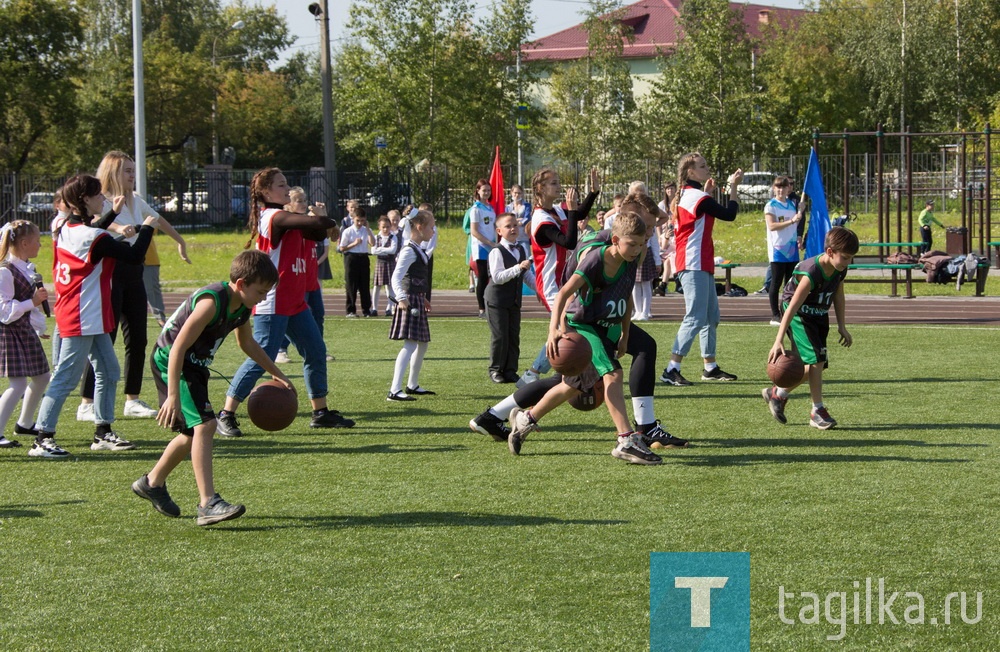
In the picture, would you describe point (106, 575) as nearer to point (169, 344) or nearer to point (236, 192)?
point (169, 344)

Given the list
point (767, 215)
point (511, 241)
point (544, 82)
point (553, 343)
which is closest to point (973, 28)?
point (544, 82)

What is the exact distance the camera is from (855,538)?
5.76 m

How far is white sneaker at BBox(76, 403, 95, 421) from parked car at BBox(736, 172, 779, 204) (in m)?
30.2

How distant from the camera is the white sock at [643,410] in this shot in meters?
8.02

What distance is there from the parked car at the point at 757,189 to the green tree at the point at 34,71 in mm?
26257

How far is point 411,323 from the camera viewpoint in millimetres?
10273

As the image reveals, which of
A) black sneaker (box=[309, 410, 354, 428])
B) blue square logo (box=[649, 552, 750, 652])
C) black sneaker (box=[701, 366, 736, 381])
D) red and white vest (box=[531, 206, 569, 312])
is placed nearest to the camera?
blue square logo (box=[649, 552, 750, 652])

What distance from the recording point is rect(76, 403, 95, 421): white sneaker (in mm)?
→ 9484

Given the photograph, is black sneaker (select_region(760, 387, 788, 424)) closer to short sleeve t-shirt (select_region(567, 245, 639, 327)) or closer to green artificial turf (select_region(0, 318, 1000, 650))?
green artificial turf (select_region(0, 318, 1000, 650))

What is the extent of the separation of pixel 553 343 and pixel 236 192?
39695mm

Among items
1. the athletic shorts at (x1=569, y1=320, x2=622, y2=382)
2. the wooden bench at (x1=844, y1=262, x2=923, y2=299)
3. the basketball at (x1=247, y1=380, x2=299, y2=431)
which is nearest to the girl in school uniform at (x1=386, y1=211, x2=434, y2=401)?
the athletic shorts at (x1=569, y1=320, x2=622, y2=382)

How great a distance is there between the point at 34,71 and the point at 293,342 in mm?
41800

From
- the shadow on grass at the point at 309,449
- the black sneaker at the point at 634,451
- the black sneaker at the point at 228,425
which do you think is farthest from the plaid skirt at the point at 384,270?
the black sneaker at the point at 634,451

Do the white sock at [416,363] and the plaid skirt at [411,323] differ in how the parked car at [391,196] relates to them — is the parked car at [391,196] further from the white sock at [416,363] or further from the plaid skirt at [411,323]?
the plaid skirt at [411,323]
